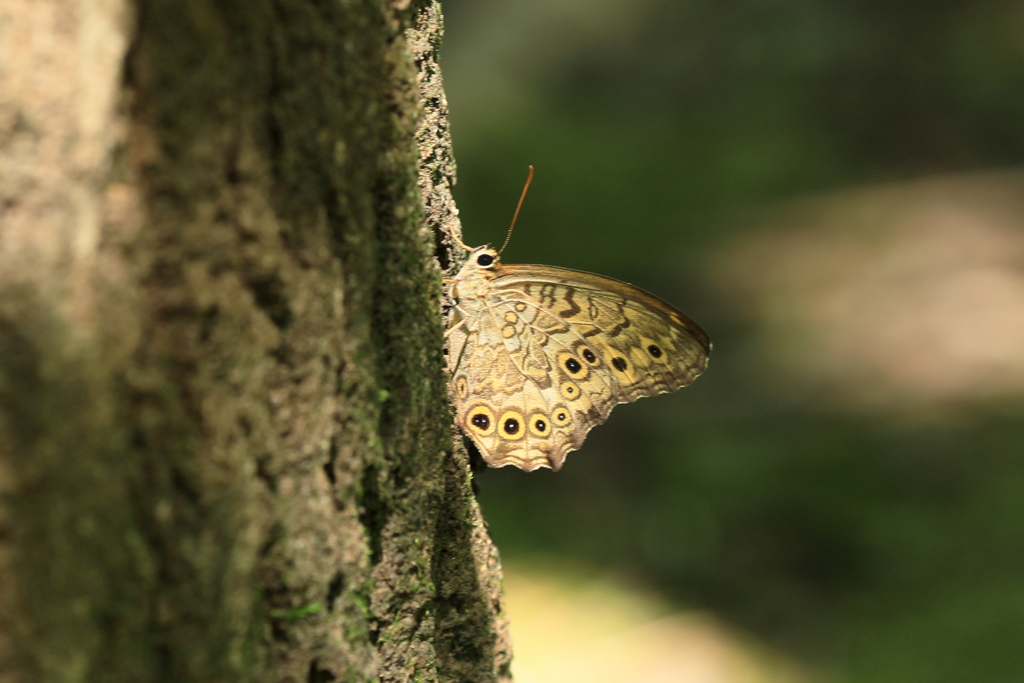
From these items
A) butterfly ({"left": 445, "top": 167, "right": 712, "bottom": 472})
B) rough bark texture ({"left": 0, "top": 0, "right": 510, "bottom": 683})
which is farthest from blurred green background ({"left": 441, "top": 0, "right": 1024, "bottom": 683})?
rough bark texture ({"left": 0, "top": 0, "right": 510, "bottom": 683})

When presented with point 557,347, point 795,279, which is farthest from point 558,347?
point 795,279

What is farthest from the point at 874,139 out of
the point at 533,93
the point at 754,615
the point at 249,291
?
the point at 249,291

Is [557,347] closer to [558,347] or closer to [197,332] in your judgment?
[558,347]

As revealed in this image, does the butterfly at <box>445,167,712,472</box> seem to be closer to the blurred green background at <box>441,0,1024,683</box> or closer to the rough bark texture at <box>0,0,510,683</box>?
the rough bark texture at <box>0,0,510,683</box>

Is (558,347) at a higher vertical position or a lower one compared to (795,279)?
lower

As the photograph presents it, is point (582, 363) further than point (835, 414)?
No

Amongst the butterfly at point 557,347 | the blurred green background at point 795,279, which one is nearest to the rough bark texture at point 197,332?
the butterfly at point 557,347

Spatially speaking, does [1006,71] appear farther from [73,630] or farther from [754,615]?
[73,630]
